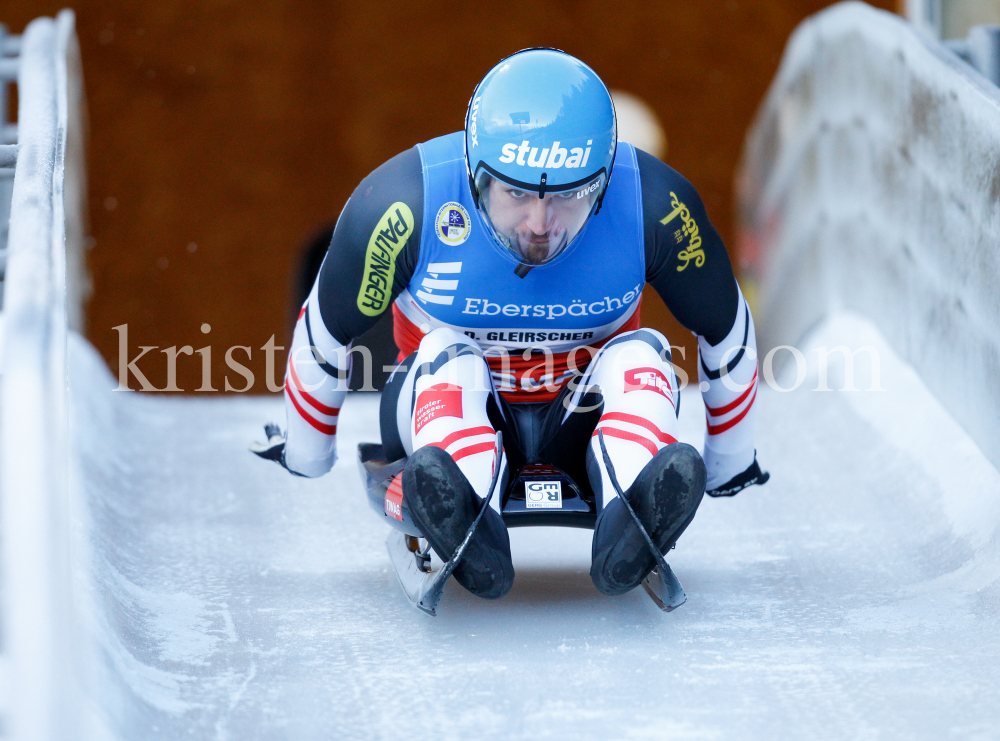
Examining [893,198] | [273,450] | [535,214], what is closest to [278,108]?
[893,198]

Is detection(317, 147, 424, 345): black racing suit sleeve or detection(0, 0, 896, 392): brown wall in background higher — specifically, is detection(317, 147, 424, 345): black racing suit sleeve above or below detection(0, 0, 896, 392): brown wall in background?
above

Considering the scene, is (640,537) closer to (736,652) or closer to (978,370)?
(736,652)

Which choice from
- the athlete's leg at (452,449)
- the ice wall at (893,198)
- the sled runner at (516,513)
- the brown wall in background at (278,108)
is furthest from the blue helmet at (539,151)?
the brown wall in background at (278,108)

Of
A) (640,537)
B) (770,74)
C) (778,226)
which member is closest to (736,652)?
(640,537)

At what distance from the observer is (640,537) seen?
1.99 metres

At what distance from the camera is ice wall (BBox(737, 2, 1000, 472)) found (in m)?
2.84

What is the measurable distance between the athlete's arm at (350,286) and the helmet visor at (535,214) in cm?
15

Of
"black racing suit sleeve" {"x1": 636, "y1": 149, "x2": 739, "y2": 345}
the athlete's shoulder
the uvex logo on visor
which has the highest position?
the uvex logo on visor

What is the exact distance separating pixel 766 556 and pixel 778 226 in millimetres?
3937

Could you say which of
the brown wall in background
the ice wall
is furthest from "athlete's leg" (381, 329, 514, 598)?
the brown wall in background

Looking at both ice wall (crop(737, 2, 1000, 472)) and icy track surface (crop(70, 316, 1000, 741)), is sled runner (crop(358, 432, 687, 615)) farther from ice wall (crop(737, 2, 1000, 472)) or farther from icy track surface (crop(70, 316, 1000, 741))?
ice wall (crop(737, 2, 1000, 472))

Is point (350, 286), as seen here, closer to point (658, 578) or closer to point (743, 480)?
point (658, 578)

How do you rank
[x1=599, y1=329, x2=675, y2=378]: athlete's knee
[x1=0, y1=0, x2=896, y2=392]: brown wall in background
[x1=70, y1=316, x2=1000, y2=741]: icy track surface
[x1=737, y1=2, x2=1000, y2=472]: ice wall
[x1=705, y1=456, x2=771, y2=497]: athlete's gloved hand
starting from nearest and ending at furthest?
Result: [x1=70, y1=316, x2=1000, y2=741]: icy track surface < [x1=599, y1=329, x2=675, y2=378]: athlete's knee < [x1=705, y1=456, x2=771, y2=497]: athlete's gloved hand < [x1=737, y1=2, x2=1000, y2=472]: ice wall < [x1=0, y1=0, x2=896, y2=392]: brown wall in background

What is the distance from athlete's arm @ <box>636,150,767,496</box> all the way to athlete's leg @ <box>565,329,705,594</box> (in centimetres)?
13
